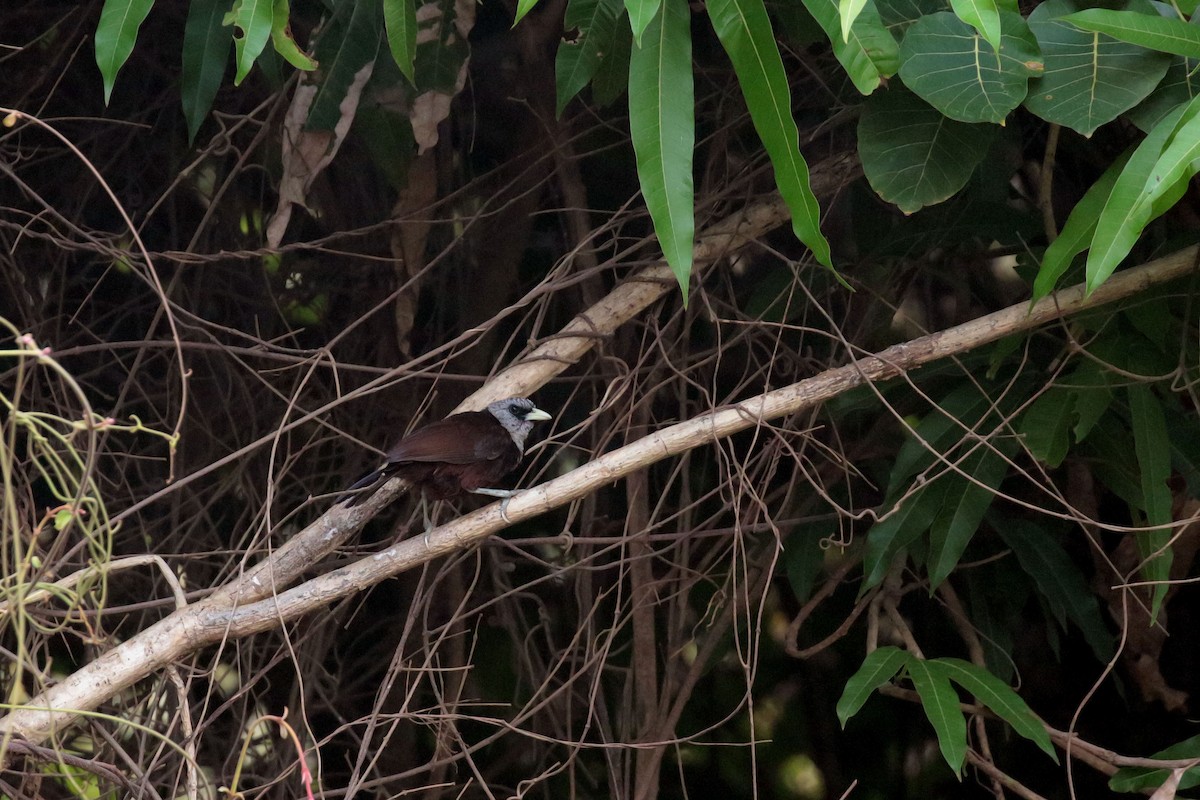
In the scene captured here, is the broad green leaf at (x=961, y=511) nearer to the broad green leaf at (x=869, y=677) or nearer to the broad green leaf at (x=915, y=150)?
the broad green leaf at (x=869, y=677)

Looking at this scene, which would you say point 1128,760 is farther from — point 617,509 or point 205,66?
point 205,66

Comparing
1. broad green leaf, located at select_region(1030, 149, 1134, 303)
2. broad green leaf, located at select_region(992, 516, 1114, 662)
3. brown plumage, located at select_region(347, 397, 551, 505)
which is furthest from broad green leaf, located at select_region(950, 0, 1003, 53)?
broad green leaf, located at select_region(992, 516, 1114, 662)

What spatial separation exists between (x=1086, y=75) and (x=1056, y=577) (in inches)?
53.7

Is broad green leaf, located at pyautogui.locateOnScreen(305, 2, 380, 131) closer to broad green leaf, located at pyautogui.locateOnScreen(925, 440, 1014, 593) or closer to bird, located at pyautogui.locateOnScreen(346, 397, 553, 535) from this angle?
bird, located at pyautogui.locateOnScreen(346, 397, 553, 535)

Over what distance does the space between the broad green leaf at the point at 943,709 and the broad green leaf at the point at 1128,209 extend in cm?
98

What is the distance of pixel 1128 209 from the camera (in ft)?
5.64

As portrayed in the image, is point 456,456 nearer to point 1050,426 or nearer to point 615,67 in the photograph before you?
point 615,67

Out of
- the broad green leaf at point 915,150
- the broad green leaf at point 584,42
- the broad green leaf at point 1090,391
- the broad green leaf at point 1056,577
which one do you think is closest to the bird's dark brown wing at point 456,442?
the broad green leaf at point 584,42

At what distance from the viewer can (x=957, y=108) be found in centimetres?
189

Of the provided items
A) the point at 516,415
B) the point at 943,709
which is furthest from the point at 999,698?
the point at 516,415

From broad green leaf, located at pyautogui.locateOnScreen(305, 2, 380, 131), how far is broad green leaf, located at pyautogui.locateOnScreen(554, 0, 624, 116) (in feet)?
1.91

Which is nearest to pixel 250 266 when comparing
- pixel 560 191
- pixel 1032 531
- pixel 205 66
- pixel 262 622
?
pixel 560 191

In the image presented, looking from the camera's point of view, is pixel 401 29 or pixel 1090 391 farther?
pixel 1090 391

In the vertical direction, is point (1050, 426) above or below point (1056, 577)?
above
